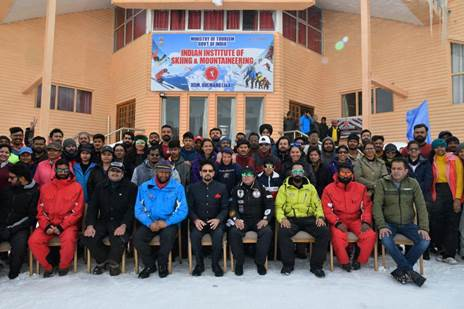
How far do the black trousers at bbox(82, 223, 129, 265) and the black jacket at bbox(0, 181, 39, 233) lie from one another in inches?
28.5

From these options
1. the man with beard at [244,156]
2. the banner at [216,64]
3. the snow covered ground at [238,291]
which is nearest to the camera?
the snow covered ground at [238,291]

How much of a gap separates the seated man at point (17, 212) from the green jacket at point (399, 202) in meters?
4.20

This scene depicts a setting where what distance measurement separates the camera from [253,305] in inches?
128

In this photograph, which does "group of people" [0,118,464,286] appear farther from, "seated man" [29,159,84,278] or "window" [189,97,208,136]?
"window" [189,97,208,136]

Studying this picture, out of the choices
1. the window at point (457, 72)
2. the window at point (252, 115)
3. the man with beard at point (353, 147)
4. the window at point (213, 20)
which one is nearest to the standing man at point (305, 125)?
the window at point (252, 115)

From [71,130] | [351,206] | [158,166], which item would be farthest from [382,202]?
[71,130]

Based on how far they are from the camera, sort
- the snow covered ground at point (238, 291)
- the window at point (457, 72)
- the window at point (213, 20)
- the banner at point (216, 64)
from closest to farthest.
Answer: the snow covered ground at point (238, 291), the window at point (457, 72), the banner at point (216, 64), the window at point (213, 20)

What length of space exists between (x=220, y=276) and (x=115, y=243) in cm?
130

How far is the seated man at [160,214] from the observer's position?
405cm

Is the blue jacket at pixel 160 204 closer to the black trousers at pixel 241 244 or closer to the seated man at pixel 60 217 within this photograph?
the black trousers at pixel 241 244

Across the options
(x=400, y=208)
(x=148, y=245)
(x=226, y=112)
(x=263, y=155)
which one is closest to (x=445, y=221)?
(x=400, y=208)

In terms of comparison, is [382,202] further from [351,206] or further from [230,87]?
[230,87]

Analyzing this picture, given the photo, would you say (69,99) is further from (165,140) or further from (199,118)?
(165,140)

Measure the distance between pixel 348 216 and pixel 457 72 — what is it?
8.99 m
